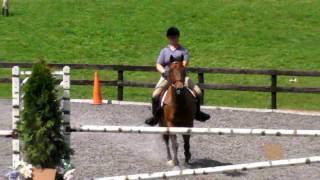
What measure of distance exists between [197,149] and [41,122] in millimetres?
6662

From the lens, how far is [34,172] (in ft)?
23.8

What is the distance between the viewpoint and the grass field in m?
29.6

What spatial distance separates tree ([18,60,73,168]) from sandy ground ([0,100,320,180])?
12.4 feet

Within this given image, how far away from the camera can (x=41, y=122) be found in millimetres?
7258

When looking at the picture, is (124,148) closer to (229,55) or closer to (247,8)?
(229,55)

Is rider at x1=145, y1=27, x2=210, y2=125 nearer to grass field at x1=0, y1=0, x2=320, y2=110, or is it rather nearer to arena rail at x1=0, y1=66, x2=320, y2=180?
arena rail at x1=0, y1=66, x2=320, y2=180

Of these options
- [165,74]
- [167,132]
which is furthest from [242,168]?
[165,74]

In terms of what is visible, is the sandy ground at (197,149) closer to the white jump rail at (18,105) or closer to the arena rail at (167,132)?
the white jump rail at (18,105)

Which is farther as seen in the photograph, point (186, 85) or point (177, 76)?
point (186, 85)

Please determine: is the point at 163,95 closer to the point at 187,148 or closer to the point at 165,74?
the point at 165,74

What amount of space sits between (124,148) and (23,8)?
2682cm

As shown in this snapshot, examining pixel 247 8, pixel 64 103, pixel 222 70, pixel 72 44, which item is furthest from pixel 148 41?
pixel 64 103

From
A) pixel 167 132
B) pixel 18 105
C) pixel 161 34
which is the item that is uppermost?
pixel 161 34

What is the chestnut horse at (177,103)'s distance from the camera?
38.0ft
